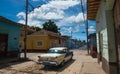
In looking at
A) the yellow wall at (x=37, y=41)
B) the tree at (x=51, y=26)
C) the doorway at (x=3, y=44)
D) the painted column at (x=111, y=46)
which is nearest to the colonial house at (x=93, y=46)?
the yellow wall at (x=37, y=41)

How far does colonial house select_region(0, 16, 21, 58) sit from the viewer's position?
16.6 metres

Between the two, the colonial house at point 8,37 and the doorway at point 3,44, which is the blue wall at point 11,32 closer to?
the colonial house at point 8,37

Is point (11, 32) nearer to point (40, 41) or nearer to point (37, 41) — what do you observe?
point (40, 41)

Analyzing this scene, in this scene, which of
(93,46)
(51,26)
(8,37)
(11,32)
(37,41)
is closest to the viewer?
(8,37)

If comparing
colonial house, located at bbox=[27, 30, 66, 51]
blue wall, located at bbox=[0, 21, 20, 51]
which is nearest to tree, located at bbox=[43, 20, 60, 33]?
colonial house, located at bbox=[27, 30, 66, 51]

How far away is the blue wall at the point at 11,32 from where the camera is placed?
16.6m

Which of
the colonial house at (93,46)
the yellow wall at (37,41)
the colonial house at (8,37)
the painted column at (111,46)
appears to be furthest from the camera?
the yellow wall at (37,41)

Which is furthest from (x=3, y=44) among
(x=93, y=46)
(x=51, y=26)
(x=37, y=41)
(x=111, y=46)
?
(x=51, y=26)

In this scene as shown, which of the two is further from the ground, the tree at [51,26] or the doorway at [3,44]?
the tree at [51,26]

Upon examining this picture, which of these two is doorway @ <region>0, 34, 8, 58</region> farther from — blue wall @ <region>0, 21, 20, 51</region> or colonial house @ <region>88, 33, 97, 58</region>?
colonial house @ <region>88, 33, 97, 58</region>

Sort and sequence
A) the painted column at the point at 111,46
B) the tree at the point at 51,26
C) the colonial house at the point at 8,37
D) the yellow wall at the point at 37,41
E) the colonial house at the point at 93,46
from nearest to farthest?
the painted column at the point at 111,46
the colonial house at the point at 8,37
the colonial house at the point at 93,46
the yellow wall at the point at 37,41
the tree at the point at 51,26

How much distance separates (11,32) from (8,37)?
0.84 meters

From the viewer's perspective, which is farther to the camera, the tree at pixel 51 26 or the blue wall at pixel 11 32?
the tree at pixel 51 26

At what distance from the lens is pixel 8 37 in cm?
1769
